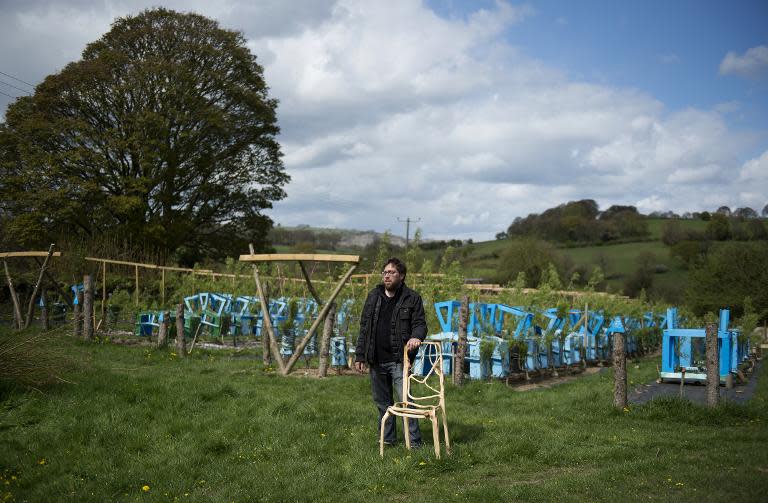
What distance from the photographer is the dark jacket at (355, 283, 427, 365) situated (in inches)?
254

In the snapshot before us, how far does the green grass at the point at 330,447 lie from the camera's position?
5.55 m

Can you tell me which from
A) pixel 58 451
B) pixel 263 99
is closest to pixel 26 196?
pixel 263 99

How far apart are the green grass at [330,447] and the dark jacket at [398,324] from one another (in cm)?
95

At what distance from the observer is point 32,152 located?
27.2 meters

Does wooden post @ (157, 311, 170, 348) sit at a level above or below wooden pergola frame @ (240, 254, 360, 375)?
below

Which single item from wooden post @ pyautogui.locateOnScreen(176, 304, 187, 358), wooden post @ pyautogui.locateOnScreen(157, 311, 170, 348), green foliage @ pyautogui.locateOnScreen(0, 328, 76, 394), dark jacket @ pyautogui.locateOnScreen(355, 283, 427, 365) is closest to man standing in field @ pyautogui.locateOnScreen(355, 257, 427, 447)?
dark jacket @ pyautogui.locateOnScreen(355, 283, 427, 365)

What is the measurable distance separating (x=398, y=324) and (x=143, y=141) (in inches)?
927

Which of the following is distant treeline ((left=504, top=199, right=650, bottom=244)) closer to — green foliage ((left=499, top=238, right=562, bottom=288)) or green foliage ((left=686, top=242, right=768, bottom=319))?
green foliage ((left=499, top=238, right=562, bottom=288))

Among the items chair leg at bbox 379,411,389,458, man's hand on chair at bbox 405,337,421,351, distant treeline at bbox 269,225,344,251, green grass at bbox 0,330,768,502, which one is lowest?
green grass at bbox 0,330,768,502

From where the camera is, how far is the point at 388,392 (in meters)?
6.75

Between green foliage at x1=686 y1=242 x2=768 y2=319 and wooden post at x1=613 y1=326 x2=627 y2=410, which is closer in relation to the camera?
wooden post at x1=613 y1=326 x2=627 y2=410

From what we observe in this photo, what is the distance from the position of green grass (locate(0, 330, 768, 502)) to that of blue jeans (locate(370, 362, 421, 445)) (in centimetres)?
27

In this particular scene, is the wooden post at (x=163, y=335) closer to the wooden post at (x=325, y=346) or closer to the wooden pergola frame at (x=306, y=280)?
the wooden pergola frame at (x=306, y=280)

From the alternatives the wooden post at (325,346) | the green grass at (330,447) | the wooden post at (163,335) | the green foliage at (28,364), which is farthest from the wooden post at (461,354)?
the wooden post at (163,335)
